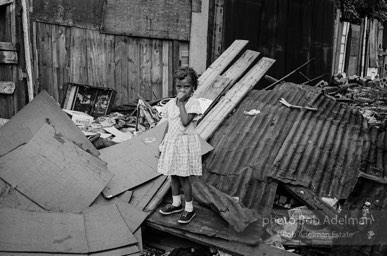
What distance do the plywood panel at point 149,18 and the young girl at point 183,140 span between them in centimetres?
374

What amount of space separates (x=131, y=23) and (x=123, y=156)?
11.0 feet

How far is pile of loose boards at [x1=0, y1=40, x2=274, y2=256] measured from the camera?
371 centimetres

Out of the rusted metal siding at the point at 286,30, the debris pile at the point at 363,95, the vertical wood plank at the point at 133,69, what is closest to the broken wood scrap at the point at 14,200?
the vertical wood plank at the point at 133,69

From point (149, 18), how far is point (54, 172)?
13.9 feet

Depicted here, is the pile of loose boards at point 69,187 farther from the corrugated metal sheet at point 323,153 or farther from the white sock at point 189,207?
the corrugated metal sheet at point 323,153

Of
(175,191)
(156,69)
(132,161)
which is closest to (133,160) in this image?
(132,161)

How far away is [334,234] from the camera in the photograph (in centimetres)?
408

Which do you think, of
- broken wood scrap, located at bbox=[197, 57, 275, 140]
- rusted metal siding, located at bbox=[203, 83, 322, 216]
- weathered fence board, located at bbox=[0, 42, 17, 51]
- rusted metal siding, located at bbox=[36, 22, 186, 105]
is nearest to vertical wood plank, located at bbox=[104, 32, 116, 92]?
rusted metal siding, located at bbox=[36, 22, 186, 105]

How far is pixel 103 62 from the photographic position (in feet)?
24.0

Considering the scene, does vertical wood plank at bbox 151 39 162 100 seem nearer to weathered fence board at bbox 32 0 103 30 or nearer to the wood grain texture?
weathered fence board at bbox 32 0 103 30

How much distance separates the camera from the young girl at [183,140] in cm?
397

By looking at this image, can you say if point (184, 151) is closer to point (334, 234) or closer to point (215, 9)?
point (334, 234)

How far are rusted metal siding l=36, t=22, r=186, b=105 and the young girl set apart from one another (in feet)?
11.1

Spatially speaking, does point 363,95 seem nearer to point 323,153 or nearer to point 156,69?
point 156,69
